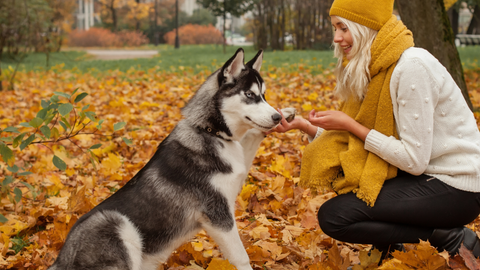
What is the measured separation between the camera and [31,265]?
9.49ft

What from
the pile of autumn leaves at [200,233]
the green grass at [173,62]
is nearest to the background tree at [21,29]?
the green grass at [173,62]

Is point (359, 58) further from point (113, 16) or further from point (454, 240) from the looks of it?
point (113, 16)

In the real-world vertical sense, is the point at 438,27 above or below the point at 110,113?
above

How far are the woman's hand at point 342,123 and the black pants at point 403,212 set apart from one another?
0.36 metres

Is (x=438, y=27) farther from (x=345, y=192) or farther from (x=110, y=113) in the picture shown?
(x=110, y=113)

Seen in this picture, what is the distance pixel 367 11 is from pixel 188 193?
151 cm

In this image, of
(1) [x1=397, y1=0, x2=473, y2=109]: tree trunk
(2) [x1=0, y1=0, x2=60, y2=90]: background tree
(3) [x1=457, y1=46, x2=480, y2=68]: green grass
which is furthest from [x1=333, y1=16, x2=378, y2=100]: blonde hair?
(3) [x1=457, y1=46, x2=480, y2=68]: green grass

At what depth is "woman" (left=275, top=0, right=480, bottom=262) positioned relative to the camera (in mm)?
2379

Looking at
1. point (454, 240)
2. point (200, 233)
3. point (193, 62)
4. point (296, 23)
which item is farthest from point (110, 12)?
point (454, 240)

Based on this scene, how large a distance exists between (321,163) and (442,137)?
716 millimetres

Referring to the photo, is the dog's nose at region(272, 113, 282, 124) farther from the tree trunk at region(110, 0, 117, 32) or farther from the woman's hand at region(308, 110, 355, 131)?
the tree trunk at region(110, 0, 117, 32)

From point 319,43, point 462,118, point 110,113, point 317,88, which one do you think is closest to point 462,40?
point 319,43

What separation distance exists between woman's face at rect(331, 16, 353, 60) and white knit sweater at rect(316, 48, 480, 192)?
347 millimetres

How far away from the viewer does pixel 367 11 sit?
2.47 metres
